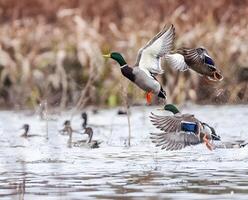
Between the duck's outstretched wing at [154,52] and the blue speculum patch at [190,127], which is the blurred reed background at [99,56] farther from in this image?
the blue speculum patch at [190,127]

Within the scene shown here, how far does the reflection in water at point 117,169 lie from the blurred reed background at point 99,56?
3.74 m

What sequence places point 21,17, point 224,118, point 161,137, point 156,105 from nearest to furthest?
point 161,137 → point 224,118 → point 156,105 → point 21,17

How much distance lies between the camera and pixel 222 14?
26.5 m

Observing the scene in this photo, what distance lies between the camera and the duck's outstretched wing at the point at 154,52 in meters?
12.5

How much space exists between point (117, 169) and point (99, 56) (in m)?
9.77

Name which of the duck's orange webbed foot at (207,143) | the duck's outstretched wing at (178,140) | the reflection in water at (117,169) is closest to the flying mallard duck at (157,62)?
the duck's outstretched wing at (178,140)

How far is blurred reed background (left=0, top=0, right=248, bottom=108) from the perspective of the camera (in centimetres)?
2072

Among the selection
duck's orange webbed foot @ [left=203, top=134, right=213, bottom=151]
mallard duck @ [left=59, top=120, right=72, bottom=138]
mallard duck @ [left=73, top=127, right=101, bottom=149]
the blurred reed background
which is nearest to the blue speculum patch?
duck's orange webbed foot @ [left=203, top=134, right=213, bottom=151]

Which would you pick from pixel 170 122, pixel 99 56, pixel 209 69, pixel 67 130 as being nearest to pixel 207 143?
pixel 170 122

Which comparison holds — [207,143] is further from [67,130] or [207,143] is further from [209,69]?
[67,130]

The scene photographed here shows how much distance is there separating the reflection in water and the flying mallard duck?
2.81 ft

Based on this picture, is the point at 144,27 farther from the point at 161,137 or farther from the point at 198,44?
the point at 161,137

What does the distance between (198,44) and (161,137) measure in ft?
32.1

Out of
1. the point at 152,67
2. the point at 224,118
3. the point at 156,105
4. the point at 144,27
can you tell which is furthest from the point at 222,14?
the point at 152,67
